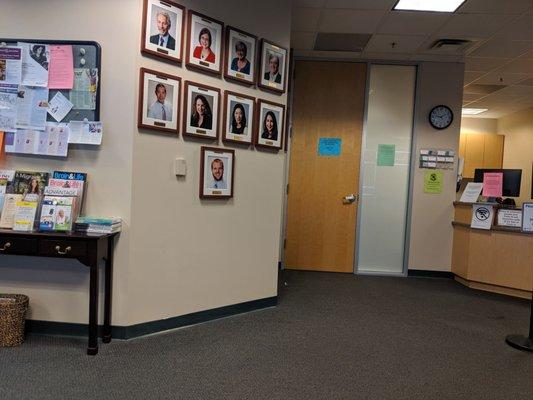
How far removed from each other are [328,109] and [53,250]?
3.57m

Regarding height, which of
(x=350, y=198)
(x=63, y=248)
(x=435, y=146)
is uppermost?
(x=435, y=146)

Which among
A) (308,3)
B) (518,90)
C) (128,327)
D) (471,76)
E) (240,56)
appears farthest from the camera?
(518,90)

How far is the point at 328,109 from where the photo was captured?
493 centimetres

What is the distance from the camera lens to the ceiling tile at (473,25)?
12.2 feet

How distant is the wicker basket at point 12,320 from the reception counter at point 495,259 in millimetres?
4274

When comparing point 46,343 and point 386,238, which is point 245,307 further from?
point 386,238

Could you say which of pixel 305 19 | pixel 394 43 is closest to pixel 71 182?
pixel 305 19

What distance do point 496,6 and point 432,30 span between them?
2.15ft

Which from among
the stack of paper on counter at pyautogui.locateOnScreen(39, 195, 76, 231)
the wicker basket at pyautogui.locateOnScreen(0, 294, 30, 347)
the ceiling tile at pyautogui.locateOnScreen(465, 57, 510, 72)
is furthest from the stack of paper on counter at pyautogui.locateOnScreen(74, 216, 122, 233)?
the ceiling tile at pyautogui.locateOnScreen(465, 57, 510, 72)

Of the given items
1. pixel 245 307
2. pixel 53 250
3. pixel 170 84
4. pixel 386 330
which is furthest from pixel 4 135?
pixel 386 330

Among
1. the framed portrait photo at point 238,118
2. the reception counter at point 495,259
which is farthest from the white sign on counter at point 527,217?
the framed portrait photo at point 238,118

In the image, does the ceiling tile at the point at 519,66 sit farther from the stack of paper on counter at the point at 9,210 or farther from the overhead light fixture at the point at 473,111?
the stack of paper on counter at the point at 9,210

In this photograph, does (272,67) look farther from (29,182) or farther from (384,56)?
(384,56)

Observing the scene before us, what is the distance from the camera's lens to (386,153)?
4965mm
